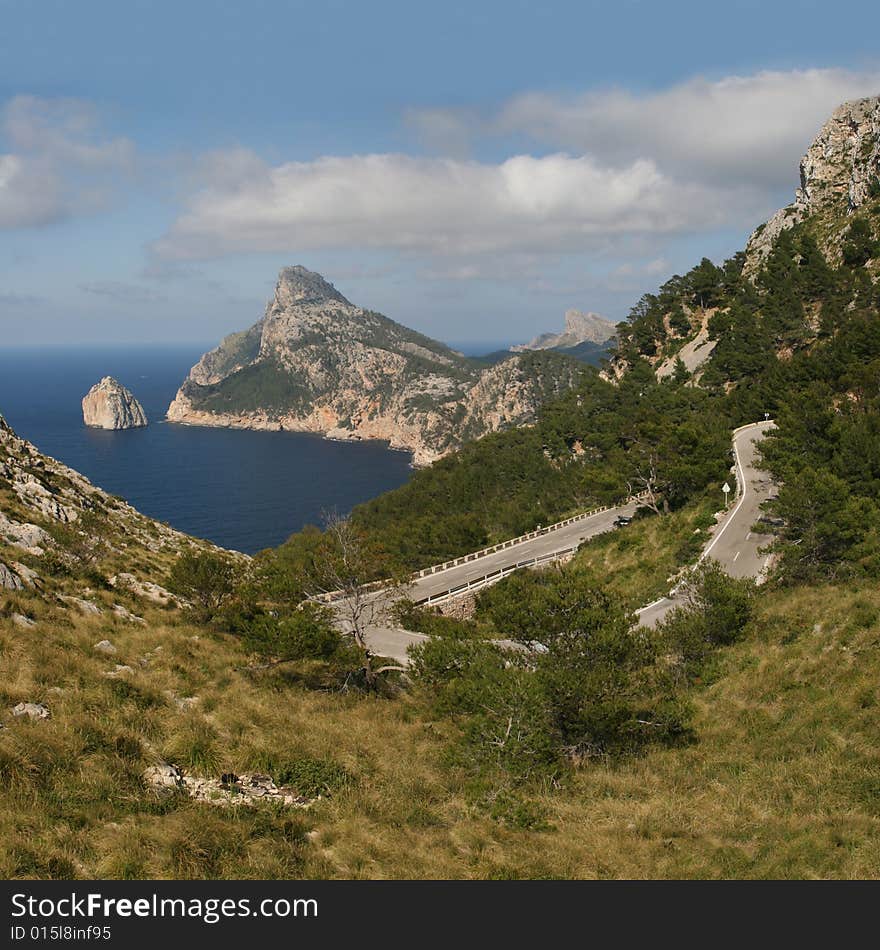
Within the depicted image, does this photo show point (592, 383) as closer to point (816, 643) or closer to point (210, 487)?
point (816, 643)

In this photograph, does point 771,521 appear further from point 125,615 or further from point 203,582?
point 125,615

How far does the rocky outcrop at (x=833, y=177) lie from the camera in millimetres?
82188

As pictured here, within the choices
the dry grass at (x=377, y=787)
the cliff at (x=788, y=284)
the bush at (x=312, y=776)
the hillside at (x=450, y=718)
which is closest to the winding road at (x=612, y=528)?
the hillside at (x=450, y=718)

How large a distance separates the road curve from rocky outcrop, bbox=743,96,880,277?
51778mm

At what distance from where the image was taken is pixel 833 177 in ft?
309

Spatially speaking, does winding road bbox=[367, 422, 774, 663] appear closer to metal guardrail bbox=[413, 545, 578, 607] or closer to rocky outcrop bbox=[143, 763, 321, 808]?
metal guardrail bbox=[413, 545, 578, 607]

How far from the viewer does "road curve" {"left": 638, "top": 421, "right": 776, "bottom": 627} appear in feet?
103

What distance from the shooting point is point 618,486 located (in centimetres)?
4803

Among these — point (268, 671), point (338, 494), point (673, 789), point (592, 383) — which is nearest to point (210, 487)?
point (338, 494)

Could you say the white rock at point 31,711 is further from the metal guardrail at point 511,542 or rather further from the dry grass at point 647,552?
the metal guardrail at point 511,542

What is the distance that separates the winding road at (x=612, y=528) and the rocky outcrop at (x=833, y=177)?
154ft

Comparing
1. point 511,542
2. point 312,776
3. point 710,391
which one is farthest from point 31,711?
point 710,391

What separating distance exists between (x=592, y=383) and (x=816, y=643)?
270 feet

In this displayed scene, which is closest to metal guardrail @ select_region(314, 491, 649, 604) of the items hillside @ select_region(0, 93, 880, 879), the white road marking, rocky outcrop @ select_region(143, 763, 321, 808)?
hillside @ select_region(0, 93, 880, 879)
